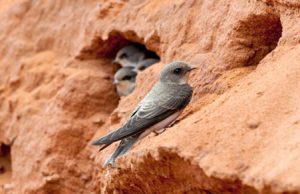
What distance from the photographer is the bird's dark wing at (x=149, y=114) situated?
4.04m

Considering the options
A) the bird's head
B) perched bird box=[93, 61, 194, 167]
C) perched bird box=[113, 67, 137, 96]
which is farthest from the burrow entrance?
perched bird box=[93, 61, 194, 167]

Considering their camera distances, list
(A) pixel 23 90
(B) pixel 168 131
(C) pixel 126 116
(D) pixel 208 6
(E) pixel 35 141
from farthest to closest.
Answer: (A) pixel 23 90, (E) pixel 35 141, (C) pixel 126 116, (D) pixel 208 6, (B) pixel 168 131

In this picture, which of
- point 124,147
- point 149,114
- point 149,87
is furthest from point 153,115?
point 149,87

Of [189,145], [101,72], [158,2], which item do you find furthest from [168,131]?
[101,72]

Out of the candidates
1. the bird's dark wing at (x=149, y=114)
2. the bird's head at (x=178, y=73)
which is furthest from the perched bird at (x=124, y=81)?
the bird's dark wing at (x=149, y=114)

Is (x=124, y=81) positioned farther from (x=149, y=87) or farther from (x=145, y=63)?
(x=149, y=87)

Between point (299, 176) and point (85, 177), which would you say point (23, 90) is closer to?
point (85, 177)

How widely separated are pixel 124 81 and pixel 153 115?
66.7 inches

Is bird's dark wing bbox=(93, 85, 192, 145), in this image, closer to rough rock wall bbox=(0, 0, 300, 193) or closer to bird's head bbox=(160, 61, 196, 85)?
rough rock wall bbox=(0, 0, 300, 193)

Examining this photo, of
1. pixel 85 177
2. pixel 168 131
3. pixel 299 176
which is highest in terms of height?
pixel 299 176

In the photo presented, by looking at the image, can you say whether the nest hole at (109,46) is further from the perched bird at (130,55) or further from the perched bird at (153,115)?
the perched bird at (153,115)

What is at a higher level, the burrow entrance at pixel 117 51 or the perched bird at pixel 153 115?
the perched bird at pixel 153 115

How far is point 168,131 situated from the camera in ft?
12.3

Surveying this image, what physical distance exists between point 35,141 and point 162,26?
1.53 metres
